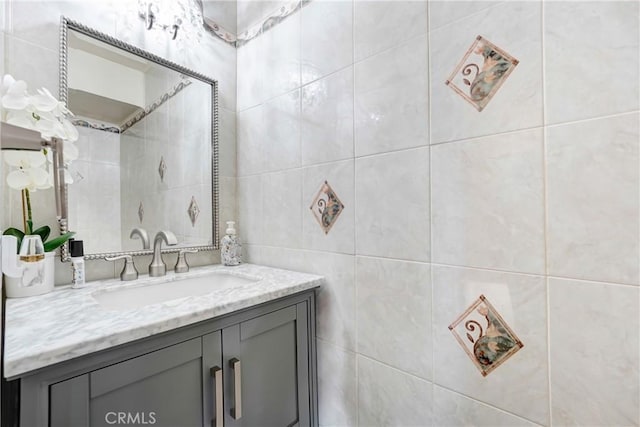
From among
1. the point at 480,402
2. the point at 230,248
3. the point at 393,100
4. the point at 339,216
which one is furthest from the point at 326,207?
the point at 480,402

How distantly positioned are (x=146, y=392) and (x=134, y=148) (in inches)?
35.9

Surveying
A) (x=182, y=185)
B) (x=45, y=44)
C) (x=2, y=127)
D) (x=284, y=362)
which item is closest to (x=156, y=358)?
(x=284, y=362)

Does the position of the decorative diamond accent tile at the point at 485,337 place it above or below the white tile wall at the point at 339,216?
below

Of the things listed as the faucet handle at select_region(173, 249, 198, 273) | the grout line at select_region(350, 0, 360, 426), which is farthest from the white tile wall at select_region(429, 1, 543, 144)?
the faucet handle at select_region(173, 249, 198, 273)

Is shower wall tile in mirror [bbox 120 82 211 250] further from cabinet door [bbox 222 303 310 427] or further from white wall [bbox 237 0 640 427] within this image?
cabinet door [bbox 222 303 310 427]

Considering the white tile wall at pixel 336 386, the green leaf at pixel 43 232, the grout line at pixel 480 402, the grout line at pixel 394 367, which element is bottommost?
the white tile wall at pixel 336 386

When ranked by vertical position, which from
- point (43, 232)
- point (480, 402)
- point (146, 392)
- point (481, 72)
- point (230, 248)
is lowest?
point (480, 402)

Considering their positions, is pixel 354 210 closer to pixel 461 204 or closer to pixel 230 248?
pixel 461 204

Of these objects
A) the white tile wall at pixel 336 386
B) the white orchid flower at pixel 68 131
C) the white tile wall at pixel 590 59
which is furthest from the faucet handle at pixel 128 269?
the white tile wall at pixel 590 59

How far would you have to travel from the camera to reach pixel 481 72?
2.56ft

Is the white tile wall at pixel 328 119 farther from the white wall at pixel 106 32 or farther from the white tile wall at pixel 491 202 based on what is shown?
the white wall at pixel 106 32

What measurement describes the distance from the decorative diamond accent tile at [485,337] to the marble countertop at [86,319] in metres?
0.52

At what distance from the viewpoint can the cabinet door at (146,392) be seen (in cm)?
58

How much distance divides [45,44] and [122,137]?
0.34 meters
